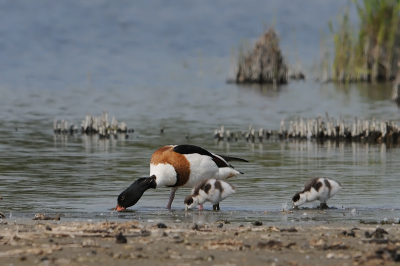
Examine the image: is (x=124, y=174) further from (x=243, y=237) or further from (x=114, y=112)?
(x=114, y=112)

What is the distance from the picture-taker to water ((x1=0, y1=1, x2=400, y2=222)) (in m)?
10.2

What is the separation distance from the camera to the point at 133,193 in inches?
375

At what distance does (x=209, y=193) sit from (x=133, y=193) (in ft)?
2.83

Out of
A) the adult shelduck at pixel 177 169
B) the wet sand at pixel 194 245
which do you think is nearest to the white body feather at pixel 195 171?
the adult shelduck at pixel 177 169

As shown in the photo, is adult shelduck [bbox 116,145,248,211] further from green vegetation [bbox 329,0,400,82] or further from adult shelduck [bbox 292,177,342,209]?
green vegetation [bbox 329,0,400,82]

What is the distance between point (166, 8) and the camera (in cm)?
6178

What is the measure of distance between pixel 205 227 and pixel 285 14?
58.6 meters

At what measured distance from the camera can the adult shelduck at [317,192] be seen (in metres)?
9.49

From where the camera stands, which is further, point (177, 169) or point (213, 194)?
point (177, 169)

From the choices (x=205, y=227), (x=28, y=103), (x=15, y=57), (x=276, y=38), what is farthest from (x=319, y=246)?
(x=15, y=57)

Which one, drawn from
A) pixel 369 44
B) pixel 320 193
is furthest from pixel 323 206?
pixel 369 44

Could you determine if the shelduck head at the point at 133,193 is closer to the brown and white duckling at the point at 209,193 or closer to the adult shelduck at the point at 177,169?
the adult shelduck at the point at 177,169

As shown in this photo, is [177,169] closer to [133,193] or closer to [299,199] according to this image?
[133,193]

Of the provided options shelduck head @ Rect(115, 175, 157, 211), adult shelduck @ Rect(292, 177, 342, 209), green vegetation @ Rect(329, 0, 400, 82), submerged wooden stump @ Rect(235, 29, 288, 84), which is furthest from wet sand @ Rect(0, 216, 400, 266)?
submerged wooden stump @ Rect(235, 29, 288, 84)
